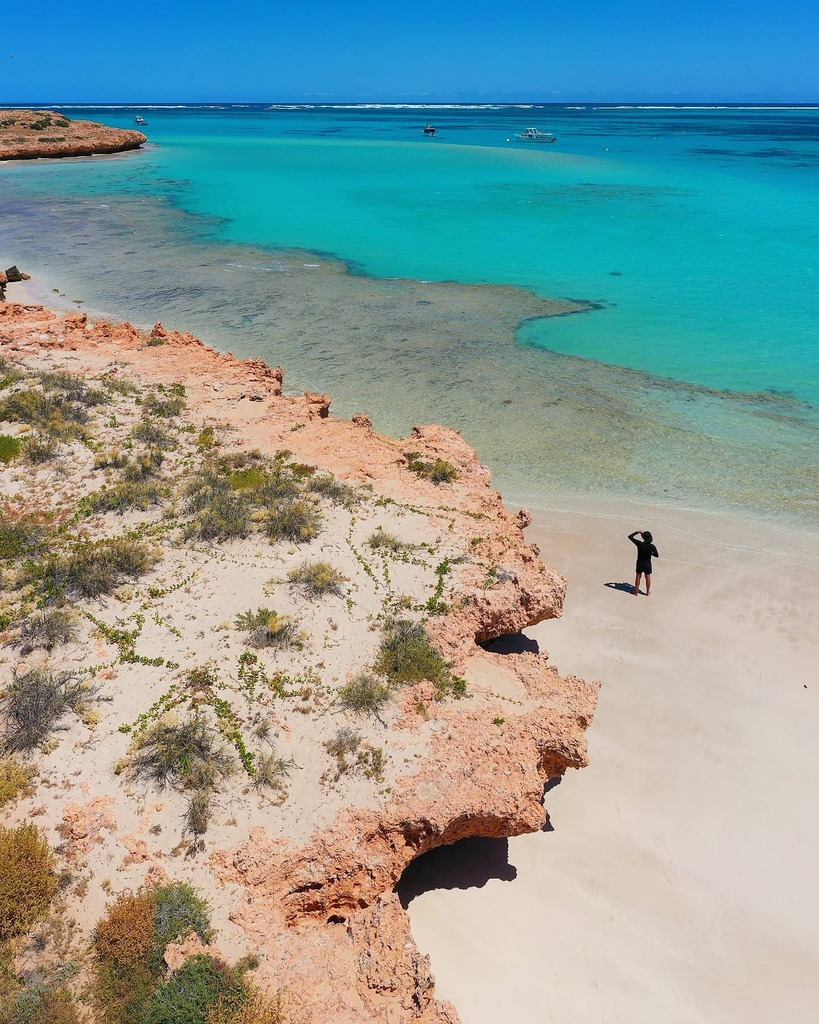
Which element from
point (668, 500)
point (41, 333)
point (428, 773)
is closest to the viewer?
point (428, 773)

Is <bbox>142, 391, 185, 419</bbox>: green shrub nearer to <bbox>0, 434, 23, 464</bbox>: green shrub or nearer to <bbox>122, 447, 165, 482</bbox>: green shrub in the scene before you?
<bbox>122, 447, 165, 482</bbox>: green shrub

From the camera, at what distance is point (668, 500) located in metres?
15.0

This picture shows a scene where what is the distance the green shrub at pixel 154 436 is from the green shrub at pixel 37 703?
19.1 ft

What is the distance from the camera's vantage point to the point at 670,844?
326 inches

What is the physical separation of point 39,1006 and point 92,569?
18.1 ft

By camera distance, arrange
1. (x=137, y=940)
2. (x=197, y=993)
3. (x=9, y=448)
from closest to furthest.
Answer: (x=197, y=993)
(x=137, y=940)
(x=9, y=448)

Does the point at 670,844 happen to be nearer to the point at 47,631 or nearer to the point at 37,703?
the point at 37,703

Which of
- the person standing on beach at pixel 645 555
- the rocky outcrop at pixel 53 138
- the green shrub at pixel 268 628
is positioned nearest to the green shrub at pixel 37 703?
the green shrub at pixel 268 628

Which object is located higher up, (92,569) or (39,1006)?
(92,569)

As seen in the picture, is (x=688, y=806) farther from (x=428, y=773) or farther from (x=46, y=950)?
(x=46, y=950)

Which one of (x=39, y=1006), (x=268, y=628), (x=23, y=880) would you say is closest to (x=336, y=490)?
(x=268, y=628)

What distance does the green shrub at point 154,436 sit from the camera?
43.0ft

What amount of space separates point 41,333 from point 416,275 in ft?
59.1

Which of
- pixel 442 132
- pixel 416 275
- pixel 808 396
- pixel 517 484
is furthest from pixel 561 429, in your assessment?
pixel 442 132
